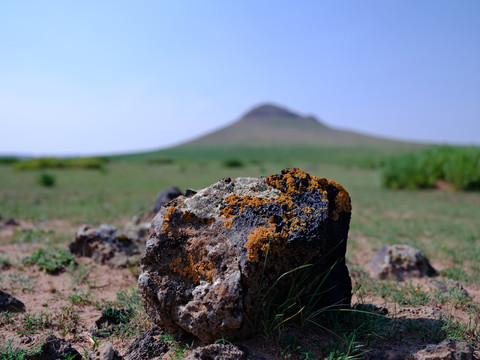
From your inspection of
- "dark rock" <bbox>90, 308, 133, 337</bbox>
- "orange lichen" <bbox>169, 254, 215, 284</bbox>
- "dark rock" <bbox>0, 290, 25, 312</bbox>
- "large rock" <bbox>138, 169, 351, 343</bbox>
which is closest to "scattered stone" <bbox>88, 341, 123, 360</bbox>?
"large rock" <bbox>138, 169, 351, 343</bbox>

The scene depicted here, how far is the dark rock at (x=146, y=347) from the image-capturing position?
9.76 ft

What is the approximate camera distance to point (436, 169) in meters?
17.2

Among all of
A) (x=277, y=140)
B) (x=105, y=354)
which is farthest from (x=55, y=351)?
(x=277, y=140)

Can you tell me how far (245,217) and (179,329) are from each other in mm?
1063

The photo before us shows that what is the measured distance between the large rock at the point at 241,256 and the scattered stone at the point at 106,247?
2.50m

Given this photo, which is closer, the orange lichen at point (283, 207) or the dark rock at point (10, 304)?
the orange lichen at point (283, 207)

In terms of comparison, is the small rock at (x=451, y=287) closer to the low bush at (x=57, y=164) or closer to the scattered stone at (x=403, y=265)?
the scattered stone at (x=403, y=265)

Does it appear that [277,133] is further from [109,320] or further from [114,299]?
[109,320]

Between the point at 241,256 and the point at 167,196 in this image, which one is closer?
the point at 241,256

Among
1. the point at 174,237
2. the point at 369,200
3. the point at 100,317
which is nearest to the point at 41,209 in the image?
the point at 100,317

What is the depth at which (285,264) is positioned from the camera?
299 centimetres

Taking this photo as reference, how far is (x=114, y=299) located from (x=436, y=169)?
16.4 meters

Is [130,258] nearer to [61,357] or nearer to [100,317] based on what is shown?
[100,317]

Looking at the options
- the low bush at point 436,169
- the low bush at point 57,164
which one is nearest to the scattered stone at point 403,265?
the low bush at point 436,169
